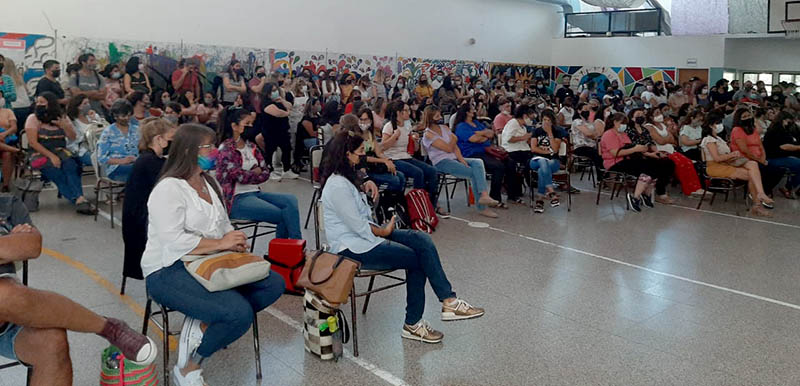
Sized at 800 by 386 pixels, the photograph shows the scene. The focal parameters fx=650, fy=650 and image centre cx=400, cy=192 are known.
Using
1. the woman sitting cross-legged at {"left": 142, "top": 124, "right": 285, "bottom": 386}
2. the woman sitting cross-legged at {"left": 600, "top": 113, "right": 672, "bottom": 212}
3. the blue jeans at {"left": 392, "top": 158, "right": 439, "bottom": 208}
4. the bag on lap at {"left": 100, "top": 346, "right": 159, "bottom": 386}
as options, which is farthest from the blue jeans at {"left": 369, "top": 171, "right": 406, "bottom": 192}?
the bag on lap at {"left": 100, "top": 346, "right": 159, "bottom": 386}

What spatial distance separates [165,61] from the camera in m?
12.0

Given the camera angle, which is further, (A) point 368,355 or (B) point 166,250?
(A) point 368,355

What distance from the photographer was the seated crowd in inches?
119

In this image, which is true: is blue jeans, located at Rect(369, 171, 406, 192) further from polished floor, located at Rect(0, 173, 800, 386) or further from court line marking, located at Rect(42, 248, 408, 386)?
court line marking, located at Rect(42, 248, 408, 386)

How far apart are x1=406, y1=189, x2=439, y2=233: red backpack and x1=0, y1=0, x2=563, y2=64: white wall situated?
7.63 metres

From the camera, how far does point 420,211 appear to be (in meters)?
6.57

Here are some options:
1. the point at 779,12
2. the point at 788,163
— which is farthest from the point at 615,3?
the point at 788,163

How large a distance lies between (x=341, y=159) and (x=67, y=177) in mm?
4524

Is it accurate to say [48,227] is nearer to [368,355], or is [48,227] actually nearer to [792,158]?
[368,355]

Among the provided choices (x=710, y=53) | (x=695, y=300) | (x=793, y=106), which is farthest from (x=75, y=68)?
(x=710, y=53)

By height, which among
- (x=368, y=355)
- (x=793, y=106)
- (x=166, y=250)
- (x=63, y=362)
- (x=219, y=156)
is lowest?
(x=368, y=355)

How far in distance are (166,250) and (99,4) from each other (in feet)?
32.1

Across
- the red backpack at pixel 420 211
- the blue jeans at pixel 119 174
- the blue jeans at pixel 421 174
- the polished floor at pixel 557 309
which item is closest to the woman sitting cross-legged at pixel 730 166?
the polished floor at pixel 557 309

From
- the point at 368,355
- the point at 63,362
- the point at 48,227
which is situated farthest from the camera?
the point at 48,227
